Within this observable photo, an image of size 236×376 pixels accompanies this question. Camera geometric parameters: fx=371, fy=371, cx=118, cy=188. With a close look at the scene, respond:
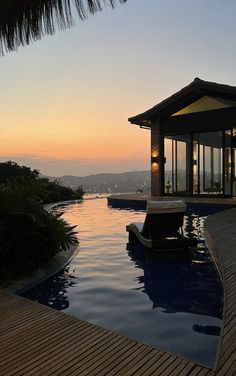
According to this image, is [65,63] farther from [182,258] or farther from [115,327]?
[115,327]

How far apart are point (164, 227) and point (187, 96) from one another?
13063 millimetres

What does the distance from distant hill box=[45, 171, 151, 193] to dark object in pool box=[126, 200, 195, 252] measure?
617 inches

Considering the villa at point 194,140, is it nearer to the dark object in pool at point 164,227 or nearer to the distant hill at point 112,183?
the distant hill at point 112,183

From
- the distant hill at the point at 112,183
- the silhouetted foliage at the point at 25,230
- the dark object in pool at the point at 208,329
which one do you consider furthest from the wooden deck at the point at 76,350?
the distant hill at the point at 112,183

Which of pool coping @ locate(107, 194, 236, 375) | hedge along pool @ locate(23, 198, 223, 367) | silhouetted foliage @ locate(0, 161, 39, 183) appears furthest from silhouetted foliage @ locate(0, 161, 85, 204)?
hedge along pool @ locate(23, 198, 223, 367)

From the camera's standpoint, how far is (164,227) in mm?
7848

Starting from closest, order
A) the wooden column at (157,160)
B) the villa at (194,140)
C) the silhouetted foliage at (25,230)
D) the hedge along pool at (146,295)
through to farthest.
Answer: the hedge along pool at (146,295) < the silhouetted foliage at (25,230) < the villa at (194,140) < the wooden column at (157,160)

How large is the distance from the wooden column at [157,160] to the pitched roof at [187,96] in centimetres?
76

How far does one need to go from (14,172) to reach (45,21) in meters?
19.3

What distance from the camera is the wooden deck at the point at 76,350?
9.27ft

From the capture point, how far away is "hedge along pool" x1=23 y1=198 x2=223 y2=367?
3.95 metres

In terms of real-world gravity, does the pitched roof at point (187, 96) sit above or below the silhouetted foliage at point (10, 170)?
above

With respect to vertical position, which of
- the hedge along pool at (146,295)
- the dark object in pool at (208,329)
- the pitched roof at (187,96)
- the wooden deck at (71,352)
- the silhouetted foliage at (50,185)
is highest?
the pitched roof at (187,96)

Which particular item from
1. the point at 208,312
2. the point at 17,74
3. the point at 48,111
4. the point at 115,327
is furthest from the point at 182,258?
the point at 48,111
